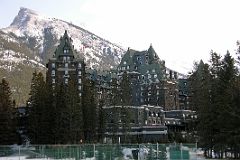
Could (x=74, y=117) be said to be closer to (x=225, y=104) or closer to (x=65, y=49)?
(x=225, y=104)

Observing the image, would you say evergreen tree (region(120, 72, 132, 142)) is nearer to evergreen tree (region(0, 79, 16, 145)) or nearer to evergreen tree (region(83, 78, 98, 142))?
evergreen tree (region(83, 78, 98, 142))

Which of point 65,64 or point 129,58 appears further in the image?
point 129,58

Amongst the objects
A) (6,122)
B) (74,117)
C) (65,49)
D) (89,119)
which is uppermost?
(65,49)

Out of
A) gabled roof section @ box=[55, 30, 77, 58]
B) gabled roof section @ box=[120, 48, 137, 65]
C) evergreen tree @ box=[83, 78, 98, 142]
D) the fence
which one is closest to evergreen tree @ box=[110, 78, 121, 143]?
evergreen tree @ box=[83, 78, 98, 142]

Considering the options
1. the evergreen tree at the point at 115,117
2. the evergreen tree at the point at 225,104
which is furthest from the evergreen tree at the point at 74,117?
the evergreen tree at the point at 225,104

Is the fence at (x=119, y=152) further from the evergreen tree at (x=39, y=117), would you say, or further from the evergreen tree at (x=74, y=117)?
the evergreen tree at (x=39, y=117)

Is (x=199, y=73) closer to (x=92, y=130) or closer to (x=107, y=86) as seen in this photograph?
(x=92, y=130)

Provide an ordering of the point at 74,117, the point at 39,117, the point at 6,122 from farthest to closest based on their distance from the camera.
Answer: the point at 39,117 < the point at 74,117 < the point at 6,122

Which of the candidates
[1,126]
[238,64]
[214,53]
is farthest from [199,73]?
[1,126]

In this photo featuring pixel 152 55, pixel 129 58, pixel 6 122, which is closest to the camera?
pixel 6 122

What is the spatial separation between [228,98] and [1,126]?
42.3 meters

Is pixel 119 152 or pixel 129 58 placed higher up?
pixel 129 58

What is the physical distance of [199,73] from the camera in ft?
265

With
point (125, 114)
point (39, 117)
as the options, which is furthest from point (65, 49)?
point (39, 117)
